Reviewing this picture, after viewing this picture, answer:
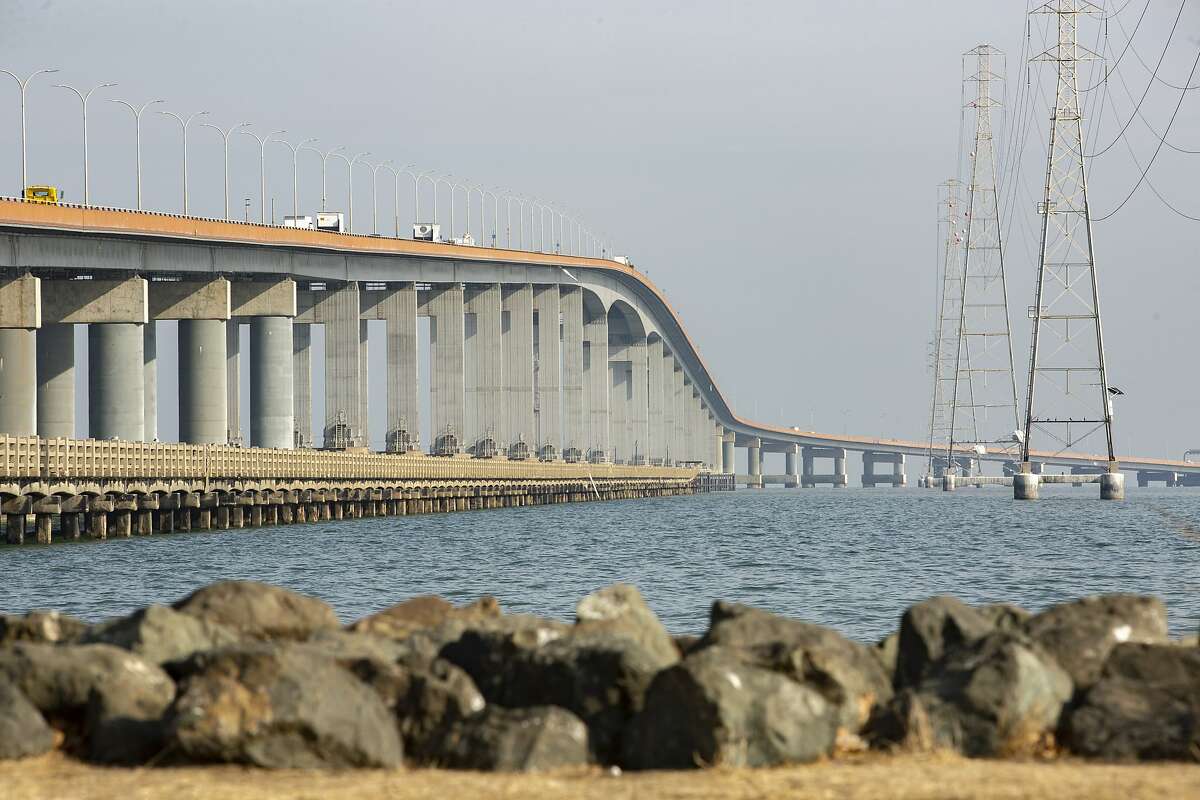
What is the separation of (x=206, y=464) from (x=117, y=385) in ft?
61.1

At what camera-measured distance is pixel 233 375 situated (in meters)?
108

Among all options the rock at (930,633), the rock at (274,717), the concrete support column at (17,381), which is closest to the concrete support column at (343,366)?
the concrete support column at (17,381)

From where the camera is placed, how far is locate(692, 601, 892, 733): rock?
1314 cm

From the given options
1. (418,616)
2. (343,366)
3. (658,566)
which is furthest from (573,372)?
(418,616)

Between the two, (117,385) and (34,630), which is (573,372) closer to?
(117,385)

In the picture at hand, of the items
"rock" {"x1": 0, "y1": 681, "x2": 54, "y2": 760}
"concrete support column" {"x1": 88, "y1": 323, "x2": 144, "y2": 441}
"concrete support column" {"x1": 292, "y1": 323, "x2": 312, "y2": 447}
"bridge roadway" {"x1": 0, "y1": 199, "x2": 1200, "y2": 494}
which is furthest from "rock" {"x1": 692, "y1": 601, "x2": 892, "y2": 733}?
"concrete support column" {"x1": 292, "y1": 323, "x2": 312, "y2": 447}

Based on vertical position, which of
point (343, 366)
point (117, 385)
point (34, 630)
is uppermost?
point (343, 366)

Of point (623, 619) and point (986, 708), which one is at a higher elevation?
point (623, 619)

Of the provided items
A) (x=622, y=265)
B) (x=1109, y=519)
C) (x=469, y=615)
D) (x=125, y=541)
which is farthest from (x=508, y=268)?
(x=469, y=615)

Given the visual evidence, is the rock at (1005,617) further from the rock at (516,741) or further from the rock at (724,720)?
the rock at (516,741)

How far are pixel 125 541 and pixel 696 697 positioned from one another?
1990 inches

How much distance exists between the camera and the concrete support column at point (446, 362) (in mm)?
121562

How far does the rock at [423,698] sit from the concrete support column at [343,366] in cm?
9240

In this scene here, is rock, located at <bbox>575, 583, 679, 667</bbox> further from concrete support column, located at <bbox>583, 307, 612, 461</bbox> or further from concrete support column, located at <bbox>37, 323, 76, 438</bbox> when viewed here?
concrete support column, located at <bbox>583, 307, 612, 461</bbox>
